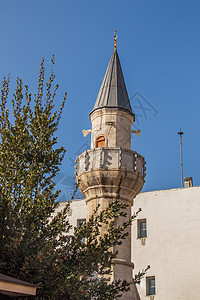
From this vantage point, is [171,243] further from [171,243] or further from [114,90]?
[114,90]

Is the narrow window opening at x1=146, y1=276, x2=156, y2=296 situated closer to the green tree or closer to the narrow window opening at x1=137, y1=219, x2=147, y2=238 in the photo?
the narrow window opening at x1=137, y1=219, x2=147, y2=238

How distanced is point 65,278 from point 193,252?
52.5 ft

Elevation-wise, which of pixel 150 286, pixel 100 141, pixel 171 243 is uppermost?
pixel 100 141

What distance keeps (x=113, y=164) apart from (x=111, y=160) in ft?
0.61

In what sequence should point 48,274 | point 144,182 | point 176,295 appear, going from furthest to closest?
point 176,295 → point 144,182 → point 48,274

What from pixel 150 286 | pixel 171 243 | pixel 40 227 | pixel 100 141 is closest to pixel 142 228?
pixel 171 243

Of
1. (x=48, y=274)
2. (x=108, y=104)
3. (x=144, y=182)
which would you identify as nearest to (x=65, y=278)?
(x=48, y=274)

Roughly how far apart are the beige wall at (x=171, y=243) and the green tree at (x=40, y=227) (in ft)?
45.9

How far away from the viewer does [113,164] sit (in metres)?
16.4

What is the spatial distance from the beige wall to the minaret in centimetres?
796

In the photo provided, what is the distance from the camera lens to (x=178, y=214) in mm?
24422

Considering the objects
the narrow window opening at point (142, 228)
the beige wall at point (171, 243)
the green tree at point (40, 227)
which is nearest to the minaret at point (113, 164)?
the green tree at point (40, 227)

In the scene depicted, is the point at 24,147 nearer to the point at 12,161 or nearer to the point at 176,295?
the point at 12,161

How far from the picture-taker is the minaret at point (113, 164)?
16172 mm
